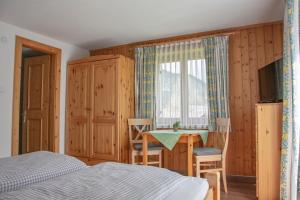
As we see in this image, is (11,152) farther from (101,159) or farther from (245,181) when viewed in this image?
(245,181)

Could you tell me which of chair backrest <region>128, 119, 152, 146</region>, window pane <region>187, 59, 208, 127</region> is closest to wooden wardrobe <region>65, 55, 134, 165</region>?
chair backrest <region>128, 119, 152, 146</region>

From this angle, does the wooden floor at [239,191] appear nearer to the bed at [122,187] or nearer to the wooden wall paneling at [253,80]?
the wooden wall paneling at [253,80]

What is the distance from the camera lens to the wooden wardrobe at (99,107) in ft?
13.1

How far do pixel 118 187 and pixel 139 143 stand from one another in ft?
8.69

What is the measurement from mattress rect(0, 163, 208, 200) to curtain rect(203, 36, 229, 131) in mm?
2315

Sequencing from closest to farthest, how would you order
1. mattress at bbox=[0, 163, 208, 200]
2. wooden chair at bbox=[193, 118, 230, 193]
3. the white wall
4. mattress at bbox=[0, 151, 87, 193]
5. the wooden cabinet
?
mattress at bbox=[0, 163, 208, 200] → mattress at bbox=[0, 151, 87, 193] → the wooden cabinet → wooden chair at bbox=[193, 118, 230, 193] → the white wall

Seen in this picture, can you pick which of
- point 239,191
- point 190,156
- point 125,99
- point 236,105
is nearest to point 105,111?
point 125,99

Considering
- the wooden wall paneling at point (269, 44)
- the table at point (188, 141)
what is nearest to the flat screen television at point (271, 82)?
the wooden wall paneling at point (269, 44)

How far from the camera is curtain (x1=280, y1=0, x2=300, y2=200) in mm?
2285

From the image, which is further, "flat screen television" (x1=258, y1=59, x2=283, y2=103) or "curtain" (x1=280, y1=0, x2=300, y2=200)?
"flat screen television" (x1=258, y1=59, x2=283, y2=103)

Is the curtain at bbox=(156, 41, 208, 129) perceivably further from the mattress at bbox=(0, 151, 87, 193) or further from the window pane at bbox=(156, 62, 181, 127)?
the mattress at bbox=(0, 151, 87, 193)

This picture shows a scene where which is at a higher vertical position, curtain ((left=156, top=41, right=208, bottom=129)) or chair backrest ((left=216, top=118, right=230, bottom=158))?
curtain ((left=156, top=41, right=208, bottom=129))

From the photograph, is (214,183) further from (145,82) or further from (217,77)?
(145,82)

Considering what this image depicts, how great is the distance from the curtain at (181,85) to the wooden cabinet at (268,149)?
3.76 ft
